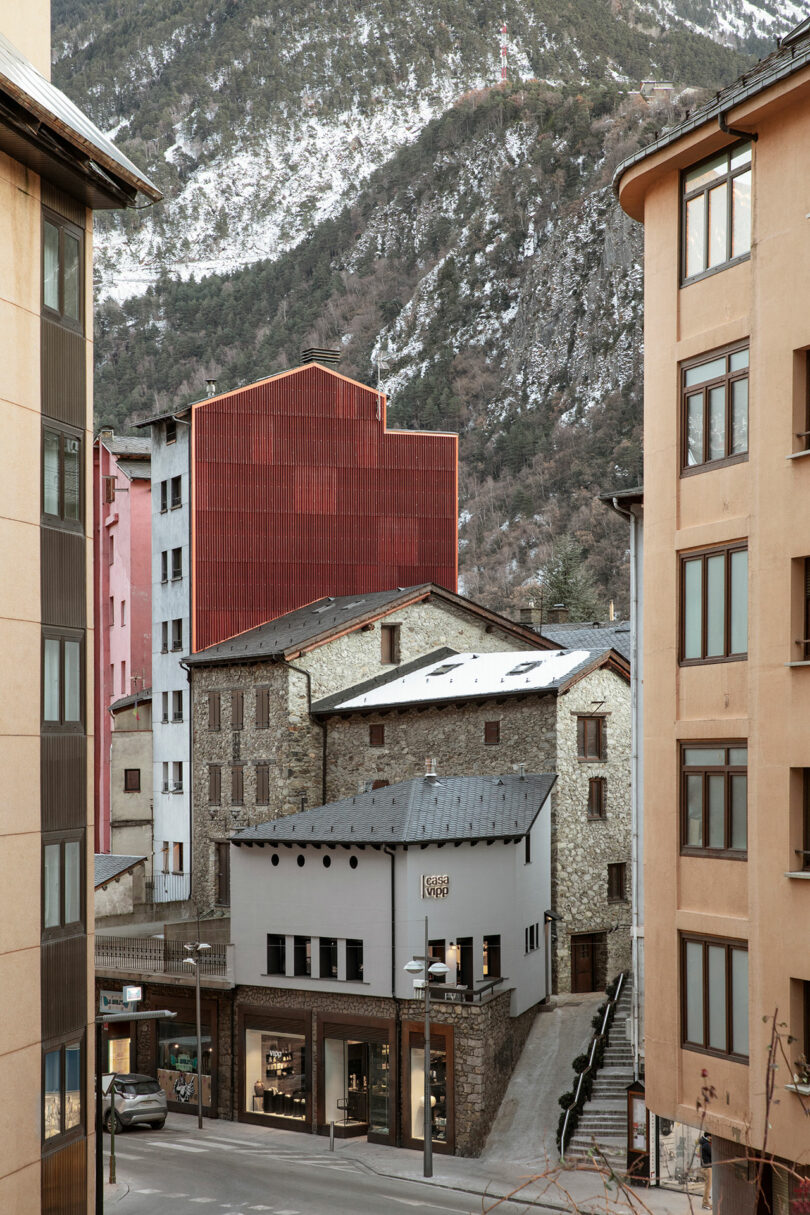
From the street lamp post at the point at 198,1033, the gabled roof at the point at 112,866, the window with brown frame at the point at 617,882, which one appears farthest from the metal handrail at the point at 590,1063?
the gabled roof at the point at 112,866

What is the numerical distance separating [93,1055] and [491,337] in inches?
5829

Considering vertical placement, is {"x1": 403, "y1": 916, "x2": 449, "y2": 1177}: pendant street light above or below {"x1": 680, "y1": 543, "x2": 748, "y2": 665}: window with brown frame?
below

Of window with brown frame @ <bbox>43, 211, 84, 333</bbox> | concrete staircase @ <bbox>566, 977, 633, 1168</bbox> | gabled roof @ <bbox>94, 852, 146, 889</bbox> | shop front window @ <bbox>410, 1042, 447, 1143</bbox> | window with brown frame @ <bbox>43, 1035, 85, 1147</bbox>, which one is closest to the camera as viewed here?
window with brown frame @ <bbox>43, 1035, 85, 1147</bbox>

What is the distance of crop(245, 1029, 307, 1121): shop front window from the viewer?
4212cm

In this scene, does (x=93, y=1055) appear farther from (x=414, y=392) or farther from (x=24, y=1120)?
(x=414, y=392)

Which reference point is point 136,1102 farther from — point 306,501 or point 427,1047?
point 306,501

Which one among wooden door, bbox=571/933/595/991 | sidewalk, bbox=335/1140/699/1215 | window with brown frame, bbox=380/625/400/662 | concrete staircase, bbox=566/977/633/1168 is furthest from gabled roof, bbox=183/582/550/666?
concrete staircase, bbox=566/977/633/1168

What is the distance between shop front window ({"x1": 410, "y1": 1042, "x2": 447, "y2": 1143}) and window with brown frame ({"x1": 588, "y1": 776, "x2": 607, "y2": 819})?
→ 9422 millimetres

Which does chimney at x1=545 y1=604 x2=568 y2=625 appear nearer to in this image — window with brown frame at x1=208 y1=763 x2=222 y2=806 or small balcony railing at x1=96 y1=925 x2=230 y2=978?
window with brown frame at x1=208 y1=763 x2=222 y2=806

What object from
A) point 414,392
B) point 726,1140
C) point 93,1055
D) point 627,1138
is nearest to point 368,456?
point 627,1138

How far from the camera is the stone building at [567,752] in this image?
145 feet

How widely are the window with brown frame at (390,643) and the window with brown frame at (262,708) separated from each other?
427cm

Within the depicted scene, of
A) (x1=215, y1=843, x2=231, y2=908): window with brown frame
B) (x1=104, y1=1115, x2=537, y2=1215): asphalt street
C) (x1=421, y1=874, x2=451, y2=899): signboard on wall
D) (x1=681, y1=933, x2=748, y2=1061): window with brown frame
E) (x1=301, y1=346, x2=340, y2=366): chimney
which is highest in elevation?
(x1=301, y1=346, x2=340, y2=366): chimney

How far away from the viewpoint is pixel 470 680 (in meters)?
47.3
